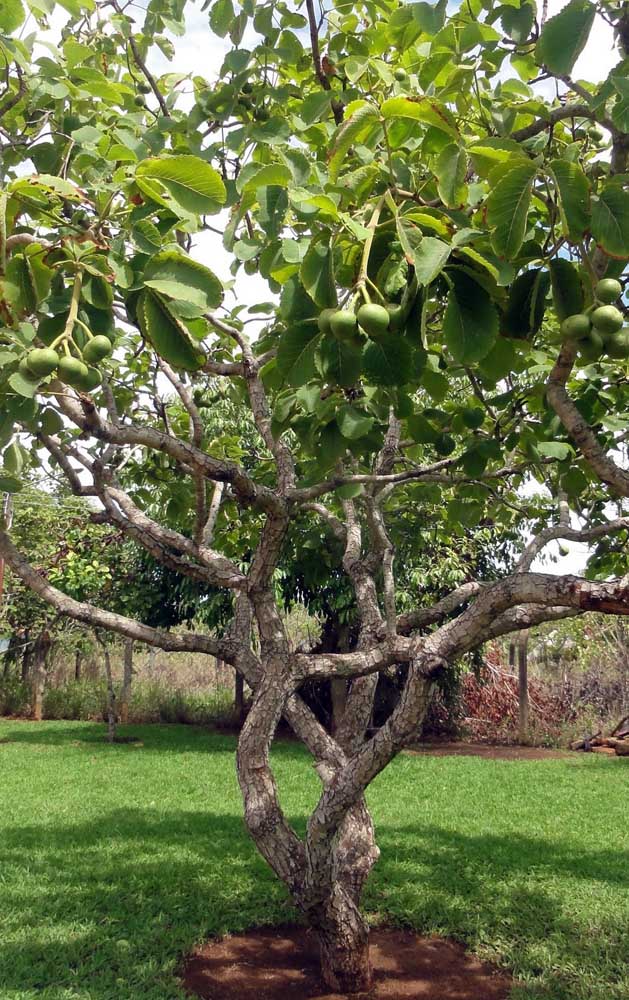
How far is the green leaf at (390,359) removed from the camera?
5.74 ft

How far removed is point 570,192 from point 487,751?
12570 millimetres

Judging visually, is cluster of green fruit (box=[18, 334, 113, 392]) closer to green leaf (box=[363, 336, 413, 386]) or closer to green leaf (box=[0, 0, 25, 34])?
green leaf (box=[363, 336, 413, 386])

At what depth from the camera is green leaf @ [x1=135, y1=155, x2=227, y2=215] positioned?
1711mm

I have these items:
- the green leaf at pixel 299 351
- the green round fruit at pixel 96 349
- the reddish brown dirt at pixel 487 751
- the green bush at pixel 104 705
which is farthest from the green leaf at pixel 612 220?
the green bush at pixel 104 705

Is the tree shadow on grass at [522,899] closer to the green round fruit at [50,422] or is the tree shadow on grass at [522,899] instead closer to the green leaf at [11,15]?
the green round fruit at [50,422]

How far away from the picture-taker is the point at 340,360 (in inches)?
69.8

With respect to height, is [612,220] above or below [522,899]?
above

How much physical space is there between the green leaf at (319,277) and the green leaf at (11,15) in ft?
3.77

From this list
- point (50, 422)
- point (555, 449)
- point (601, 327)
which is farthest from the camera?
point (555, 449)

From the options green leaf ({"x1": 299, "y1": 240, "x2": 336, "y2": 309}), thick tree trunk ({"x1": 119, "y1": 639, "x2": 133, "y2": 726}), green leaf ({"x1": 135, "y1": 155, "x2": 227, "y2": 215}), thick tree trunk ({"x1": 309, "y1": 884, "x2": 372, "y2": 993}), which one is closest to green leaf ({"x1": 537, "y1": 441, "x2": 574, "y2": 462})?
green leaf ({"x1": 299, "y1": 240, "x2": 336, "y2": 309})

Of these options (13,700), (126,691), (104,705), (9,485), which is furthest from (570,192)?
(13,700)

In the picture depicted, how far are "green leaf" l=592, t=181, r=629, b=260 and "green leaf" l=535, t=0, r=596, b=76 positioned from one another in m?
0.29

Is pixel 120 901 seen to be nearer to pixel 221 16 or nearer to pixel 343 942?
pixel 343 942

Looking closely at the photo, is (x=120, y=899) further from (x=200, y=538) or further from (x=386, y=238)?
(x=386, y=238)
